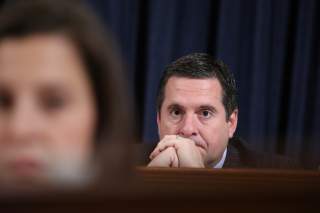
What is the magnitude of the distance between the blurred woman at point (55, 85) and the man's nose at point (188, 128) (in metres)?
0.96

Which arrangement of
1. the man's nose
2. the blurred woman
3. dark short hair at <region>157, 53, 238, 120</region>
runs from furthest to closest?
1. dark short hair at <region>157, 53, 238, 120</region>
2. the man's nose
3. the blurred woman

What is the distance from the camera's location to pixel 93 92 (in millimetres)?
371

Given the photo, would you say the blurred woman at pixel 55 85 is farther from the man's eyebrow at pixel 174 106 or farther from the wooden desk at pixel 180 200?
the man's eyebrow at pixel 174 106

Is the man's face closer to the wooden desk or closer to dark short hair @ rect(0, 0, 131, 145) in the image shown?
dark short hair @ rect(0, 0, 131, 145)

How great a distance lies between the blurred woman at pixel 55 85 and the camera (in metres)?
0.33

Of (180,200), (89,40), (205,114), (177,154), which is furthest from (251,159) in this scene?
(180,200)

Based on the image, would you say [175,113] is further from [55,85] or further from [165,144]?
[55,85]

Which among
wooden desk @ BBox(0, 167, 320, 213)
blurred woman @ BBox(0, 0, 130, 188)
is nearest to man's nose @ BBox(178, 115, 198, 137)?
blurred woman @ BBox(0, 0, 130, 188)

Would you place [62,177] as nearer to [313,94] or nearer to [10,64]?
[10,64]

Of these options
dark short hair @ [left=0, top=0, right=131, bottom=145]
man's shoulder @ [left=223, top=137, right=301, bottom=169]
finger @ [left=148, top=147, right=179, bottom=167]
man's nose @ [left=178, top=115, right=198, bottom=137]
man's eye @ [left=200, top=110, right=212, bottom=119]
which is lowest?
man's shoulder @ [left=223, top=137, right=301, bottom=169]

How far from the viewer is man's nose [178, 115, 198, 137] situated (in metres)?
1.36

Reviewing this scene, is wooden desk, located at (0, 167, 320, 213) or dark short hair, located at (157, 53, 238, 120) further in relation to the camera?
dark short hair, located at (157, 53, 238, 120)

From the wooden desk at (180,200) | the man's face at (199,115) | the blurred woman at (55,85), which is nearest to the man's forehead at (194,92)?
the man's face at (199,115)

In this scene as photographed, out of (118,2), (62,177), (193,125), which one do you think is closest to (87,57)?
(62,177)
